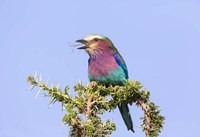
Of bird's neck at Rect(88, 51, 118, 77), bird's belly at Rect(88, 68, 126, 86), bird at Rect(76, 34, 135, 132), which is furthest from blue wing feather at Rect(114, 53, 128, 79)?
bird's belly at Rect(88, 68, 126, 86)

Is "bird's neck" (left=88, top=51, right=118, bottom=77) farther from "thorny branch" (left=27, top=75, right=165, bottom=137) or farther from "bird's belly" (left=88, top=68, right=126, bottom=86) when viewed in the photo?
"thorny branch" (left=27, top=75, right=165, bottom=137)

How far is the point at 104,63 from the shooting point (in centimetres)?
918

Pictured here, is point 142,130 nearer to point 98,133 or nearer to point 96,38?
point 98,133

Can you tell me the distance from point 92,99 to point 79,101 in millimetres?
191

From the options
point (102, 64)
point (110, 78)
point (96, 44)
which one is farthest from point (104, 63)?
point (96, 44)

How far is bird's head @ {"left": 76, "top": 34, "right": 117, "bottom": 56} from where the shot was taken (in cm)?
802

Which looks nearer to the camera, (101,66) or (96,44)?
(96,44)

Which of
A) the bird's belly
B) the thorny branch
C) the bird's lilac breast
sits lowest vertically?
the thorny branch

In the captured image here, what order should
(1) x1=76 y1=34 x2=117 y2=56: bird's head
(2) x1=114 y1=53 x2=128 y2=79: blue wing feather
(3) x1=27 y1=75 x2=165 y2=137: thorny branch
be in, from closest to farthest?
1. (3) x1=27 y1=75 x2=165 y2=137: thorny branch
2. (1) x1=76 y1=34 x2=117 y2=56: bird's head
3. (2) x1=114 y1=53 x2=128 y2=79: blue wing feather

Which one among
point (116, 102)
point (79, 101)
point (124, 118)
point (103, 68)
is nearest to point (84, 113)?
point (79, 101)

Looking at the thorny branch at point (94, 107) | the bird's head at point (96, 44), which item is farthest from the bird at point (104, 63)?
the thorny branch at point (94, 107)

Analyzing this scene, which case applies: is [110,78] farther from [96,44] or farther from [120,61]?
[120,61]

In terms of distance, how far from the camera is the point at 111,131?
3975 millimetres

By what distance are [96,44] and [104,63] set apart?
762 mm
